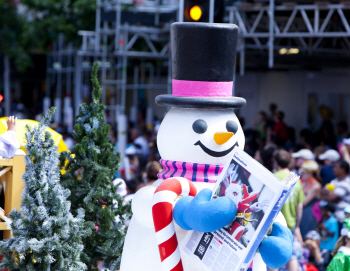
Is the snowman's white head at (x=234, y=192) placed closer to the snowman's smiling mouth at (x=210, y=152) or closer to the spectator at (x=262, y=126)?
the snowman's smiling mouth at (x=210, y=152)

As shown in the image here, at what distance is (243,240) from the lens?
8.59ft

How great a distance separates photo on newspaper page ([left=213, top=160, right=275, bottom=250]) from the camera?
8.49ft

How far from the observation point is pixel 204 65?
125 inches

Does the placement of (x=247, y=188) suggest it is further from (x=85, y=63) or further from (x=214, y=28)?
(x=85, y=63)

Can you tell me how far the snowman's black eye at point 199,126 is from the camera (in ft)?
10.2

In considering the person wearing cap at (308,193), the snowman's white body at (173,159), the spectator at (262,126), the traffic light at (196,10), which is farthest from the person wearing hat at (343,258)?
the spectator at (262,126)

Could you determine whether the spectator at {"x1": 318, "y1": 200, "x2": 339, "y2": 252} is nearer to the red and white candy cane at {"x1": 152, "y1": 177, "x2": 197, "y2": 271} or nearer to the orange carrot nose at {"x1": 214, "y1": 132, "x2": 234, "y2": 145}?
the orange carrot nose at {"x1": 214, "y1": 132, "x2": 234, "y2": 145}

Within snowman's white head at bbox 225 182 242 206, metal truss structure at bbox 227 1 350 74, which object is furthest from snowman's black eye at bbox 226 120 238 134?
metal truss structure at bbox 227 1 350 74

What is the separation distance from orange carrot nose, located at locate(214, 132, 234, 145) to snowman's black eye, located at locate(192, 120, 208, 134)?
10cm

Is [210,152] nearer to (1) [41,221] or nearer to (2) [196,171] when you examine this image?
(2) [196,171]

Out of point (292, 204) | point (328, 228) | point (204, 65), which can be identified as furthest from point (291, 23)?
point (204, 65)

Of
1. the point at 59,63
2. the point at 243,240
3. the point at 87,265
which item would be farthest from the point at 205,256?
the point at 59,63

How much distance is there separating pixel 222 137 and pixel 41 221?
1.22 meters

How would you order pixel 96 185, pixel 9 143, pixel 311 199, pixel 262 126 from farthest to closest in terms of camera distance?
pixel 262 126
pixel 311 199
pixel 96 185
pixel 9 143
